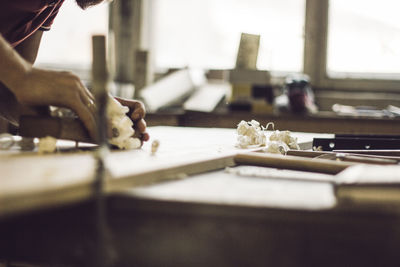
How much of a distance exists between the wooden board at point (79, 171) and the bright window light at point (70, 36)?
3.15 metres

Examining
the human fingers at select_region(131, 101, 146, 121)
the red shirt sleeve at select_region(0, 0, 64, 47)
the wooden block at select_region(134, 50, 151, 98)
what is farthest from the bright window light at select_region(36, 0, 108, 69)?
the human fingers at select_region(131, 101, 146, 121)

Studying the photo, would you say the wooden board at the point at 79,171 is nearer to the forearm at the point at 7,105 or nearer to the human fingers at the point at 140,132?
the human fingers at the point at 140,132

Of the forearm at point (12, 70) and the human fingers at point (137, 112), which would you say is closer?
the forearm at point (12, 70)

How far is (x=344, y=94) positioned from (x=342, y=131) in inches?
28.6

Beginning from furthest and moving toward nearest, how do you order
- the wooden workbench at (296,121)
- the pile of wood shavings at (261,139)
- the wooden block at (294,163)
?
the wooden workbench at (296,121), the pile of wood shavings at (261,139), the wooden block at (294,163)

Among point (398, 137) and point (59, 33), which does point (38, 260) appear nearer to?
point (398, 137)

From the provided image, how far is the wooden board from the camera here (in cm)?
57

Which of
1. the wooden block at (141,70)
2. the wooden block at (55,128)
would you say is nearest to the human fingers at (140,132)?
the wooden block at (55,128)

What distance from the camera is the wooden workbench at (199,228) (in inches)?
25.1

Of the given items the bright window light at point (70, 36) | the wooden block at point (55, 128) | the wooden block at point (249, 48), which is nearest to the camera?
the wooden block at point (55, 128)

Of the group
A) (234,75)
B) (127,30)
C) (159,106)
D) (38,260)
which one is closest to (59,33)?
(127,30)

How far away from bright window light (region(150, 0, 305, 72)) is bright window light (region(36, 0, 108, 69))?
526 mm

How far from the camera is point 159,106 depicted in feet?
10.3

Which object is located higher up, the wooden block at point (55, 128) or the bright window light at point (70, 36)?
the bright window light at point (70, 36)
